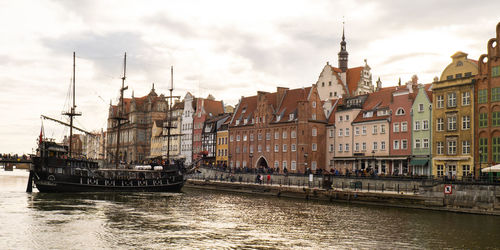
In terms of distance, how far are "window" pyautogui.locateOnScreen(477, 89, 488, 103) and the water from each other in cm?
1878

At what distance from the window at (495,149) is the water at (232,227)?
1492 centimetres

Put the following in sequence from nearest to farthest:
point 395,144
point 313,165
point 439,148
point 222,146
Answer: point 439,148 → point 395,144 → point 313,165 → point 222,146

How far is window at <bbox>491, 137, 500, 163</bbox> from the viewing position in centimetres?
5574

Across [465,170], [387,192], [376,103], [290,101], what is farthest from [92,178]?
[465,170]

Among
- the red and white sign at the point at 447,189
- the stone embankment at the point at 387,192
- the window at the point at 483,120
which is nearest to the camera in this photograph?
the stone embankment at the point at 387,192

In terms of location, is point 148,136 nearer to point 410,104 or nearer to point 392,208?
point 410,104

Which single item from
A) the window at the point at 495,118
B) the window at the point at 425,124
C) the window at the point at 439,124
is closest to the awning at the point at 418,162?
the window at the point at 425,124

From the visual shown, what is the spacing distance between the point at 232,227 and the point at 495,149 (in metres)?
35.3

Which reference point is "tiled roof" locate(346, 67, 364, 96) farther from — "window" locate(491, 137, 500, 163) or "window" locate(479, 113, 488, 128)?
"window" locate(491, 137, 500, 163)

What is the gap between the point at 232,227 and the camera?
3544cm

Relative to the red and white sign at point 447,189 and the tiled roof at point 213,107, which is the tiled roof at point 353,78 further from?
the red and white sign at point 447,189

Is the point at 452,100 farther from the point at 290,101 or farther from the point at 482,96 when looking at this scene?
the point at 290,101

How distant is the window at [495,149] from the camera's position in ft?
183

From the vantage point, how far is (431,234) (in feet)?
109
